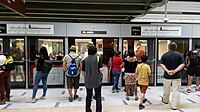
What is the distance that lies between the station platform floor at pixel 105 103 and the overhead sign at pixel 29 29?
6.76 feet

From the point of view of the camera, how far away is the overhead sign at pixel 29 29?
Result: 7.09 metres

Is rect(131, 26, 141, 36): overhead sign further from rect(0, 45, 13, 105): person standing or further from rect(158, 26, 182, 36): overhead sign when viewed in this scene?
rect(0, 45, 13, 105): person standing

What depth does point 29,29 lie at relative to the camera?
7148 millimetres

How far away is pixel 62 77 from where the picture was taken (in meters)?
7.54

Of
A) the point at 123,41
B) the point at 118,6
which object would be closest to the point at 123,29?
the point at 123,41

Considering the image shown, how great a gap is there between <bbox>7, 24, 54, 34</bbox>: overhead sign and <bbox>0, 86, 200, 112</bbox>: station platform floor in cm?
206

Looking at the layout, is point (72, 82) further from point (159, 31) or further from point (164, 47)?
point (164, 47)

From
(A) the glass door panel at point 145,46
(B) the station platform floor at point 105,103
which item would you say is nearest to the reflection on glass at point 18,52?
(B) the station platform floor at point 105,103

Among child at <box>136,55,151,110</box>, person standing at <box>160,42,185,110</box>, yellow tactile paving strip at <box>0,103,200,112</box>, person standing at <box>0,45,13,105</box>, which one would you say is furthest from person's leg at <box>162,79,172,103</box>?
person standing at <box>0,45,13,105</box>

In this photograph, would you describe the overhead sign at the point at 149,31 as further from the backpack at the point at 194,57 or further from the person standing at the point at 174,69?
the person standing at the point at 174,69

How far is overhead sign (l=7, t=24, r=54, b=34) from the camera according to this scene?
709 cm

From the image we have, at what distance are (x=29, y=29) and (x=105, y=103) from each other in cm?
374

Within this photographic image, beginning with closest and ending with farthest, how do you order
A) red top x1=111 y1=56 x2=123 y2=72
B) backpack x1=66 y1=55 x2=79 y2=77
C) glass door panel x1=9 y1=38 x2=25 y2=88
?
backpack x1=66 y1=55 x2=79 y2=77 < red top x1=111 y1=56 x2=123 y2=72 < glass door panel x1=9 y1=38 x2=25 y2=88

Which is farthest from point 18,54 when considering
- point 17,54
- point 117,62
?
point 117,62
